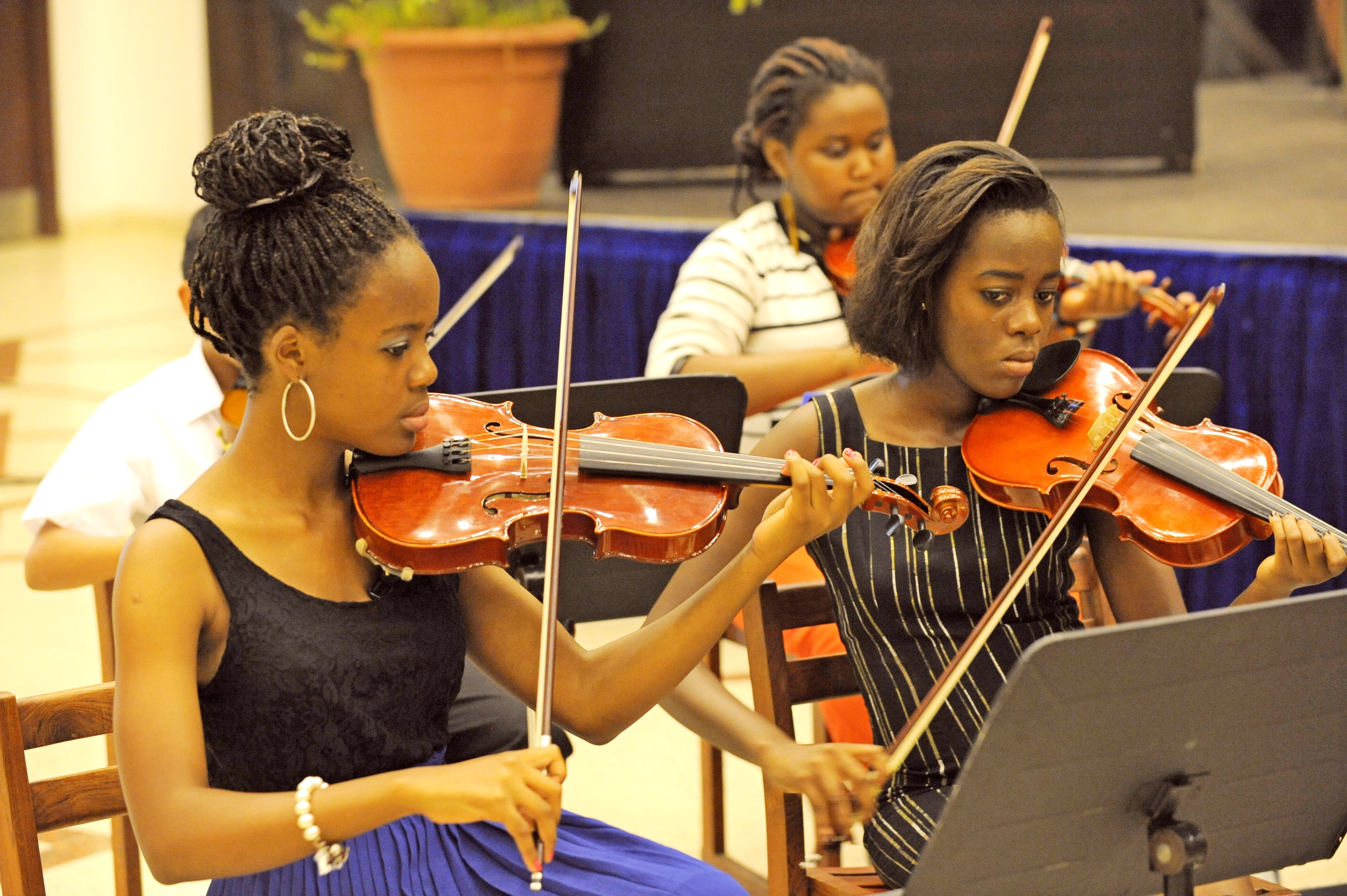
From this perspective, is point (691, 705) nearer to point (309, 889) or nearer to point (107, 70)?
point (309, 889)

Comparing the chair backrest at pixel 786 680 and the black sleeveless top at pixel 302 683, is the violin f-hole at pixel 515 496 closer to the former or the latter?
the black sleeveless top at pixel 302 683

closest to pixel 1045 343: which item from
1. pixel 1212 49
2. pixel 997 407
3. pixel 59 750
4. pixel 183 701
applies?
pixel 997 407

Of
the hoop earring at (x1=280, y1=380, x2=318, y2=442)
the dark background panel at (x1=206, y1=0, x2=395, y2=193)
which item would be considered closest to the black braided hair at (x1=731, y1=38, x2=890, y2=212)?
the hoop earring at (x1=280, y1=380, x2=318, y2=442)

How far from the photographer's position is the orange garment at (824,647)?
79.7 inches

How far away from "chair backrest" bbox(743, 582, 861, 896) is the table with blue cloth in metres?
1.47

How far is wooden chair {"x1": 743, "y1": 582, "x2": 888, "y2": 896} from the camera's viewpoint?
5.20 ft

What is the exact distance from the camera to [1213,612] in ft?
3.50

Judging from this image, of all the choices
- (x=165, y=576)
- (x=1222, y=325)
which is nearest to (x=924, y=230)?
(x=165, y=576)

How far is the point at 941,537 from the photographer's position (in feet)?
5.16

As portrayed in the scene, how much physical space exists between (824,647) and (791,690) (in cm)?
43

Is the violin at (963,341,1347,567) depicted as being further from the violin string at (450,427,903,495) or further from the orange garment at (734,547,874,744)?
the orange garment at (734,547,874,744)

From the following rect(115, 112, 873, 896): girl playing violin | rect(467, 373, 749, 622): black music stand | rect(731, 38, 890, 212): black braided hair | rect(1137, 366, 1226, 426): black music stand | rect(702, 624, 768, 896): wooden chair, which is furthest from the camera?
rect(731, 38, 890, 212): black braided hair

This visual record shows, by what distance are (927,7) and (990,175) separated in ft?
8.91

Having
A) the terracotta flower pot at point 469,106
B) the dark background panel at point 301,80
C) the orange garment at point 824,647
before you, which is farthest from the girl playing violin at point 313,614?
the dark background panel at point 301,80
